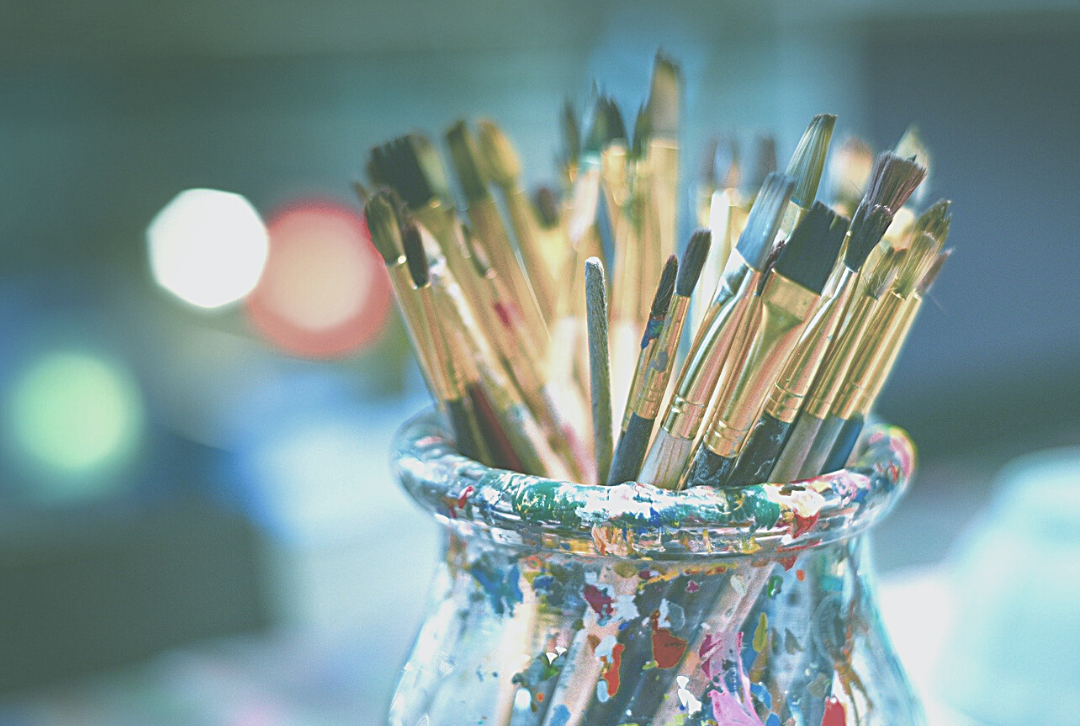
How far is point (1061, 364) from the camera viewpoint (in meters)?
1.05

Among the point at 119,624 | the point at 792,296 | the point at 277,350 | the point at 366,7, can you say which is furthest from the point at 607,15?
the point at 792,296

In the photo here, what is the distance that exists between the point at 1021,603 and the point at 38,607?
0.44m

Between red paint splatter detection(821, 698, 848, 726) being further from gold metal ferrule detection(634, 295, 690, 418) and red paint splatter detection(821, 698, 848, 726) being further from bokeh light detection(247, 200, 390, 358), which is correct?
bokeh light detection(247, 200, 390, 358)

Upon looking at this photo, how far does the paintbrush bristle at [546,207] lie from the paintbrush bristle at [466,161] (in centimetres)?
1

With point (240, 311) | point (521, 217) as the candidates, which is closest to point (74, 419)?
point (240, 311)

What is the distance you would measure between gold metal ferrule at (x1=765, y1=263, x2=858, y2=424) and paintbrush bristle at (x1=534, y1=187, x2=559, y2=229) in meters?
0.07

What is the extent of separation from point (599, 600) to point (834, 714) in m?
0.04

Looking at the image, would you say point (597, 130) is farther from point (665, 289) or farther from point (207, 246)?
point (207, 246)

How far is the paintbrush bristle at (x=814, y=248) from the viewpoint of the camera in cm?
13

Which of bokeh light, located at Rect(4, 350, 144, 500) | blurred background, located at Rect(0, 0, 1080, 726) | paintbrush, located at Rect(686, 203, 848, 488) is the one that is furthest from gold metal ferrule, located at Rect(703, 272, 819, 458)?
bokeh light, located at Rect(4, 350, 144, 500)

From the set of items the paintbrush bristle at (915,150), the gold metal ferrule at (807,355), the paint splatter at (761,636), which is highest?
the paintbrush bristle at (915,150)

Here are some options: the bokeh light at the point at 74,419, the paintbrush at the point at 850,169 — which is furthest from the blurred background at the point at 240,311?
the paintbrush at the point at 850,169

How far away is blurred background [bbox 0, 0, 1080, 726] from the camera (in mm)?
466

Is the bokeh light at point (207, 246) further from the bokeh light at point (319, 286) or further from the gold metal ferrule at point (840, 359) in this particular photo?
the gold metal ferrule at point (840, 359)
